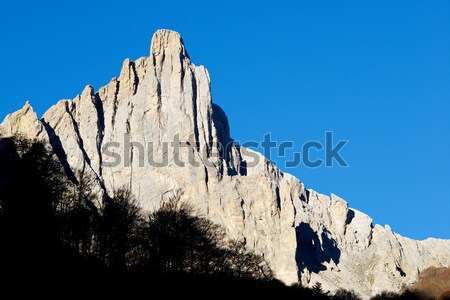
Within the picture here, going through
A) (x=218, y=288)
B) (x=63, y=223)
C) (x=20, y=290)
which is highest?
(x=63, y=223)

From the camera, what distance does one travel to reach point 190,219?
326 ft

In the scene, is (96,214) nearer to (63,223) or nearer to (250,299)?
(63,223)

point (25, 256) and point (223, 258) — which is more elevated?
point (223, 258)

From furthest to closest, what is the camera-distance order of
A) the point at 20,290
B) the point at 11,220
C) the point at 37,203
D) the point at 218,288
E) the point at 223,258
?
the point at 223,258 < the point at 218,288 < the point at 37,203 < the point at 11,220 < the point at 20,290

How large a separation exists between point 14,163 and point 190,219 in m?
21.7

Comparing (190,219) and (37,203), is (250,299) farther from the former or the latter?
(37,203)

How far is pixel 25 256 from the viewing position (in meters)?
64.4

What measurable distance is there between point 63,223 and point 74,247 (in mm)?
2797

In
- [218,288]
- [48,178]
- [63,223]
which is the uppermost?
[48,178]

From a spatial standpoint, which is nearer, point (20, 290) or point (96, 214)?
point (20, 290)

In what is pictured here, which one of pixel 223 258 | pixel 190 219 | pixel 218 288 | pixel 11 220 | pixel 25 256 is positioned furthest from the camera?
pixel 223 258

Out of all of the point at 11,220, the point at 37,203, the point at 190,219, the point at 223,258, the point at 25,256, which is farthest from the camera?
the point at 223,258

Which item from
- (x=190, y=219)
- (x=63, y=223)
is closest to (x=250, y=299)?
(x=190, y=219)

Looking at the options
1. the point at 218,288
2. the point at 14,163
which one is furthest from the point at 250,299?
the point at 14,163
